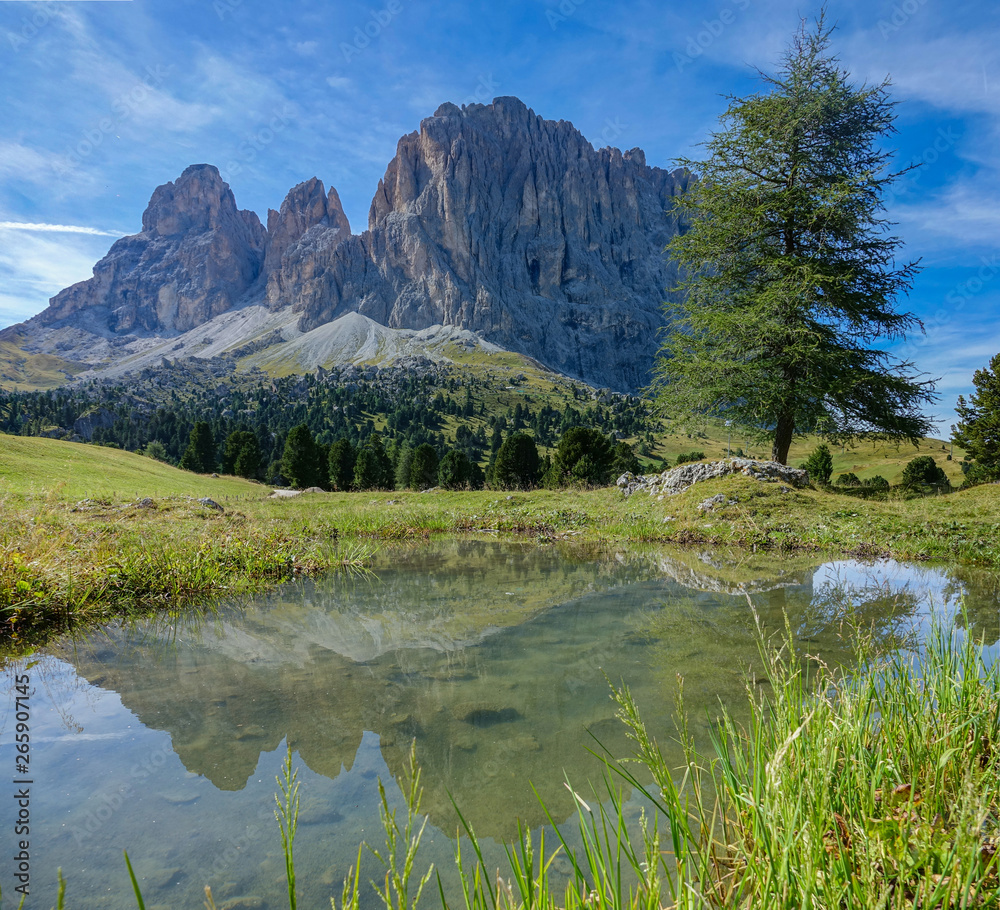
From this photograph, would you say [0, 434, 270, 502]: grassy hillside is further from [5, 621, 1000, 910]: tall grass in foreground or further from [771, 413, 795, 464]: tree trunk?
[771, 413, 795, 464]: tree trunk

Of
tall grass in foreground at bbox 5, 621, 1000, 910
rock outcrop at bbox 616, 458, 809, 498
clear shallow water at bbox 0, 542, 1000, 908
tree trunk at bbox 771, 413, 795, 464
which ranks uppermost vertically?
tree trunk at bbox 771, 413, 795, 464

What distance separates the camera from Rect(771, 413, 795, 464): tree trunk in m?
18.4

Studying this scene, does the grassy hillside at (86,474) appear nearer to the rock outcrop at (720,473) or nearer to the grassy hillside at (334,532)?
the grassy hillside at (334,532)

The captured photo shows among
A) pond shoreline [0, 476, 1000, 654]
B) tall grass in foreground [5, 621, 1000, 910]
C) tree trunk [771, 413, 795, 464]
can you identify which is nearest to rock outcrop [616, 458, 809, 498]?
pond shoreline [0, 476, 1000, 654]

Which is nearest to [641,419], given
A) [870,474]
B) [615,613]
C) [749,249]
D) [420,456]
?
[870,474]

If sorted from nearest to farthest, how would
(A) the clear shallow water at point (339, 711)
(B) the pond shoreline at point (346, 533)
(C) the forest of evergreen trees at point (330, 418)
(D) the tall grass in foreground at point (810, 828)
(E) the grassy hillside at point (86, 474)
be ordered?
1. (D) the tall grass in foreground at point (810, 828)
2. (A) the clear shallow water at point (339, 711)
3. (B) the pond shoreline at point (346, 533)
4. (E) the grassy hillside at point (86, 474)
5. (C) the forest of evergreen trees at point (330, 418)

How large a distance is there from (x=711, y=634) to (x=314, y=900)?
457 centimetres

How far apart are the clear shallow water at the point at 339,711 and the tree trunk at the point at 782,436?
11590mm

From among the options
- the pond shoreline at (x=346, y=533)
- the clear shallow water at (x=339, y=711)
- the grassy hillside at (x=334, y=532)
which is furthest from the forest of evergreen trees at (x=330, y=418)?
the clear shallow water at (x=339, y=711)

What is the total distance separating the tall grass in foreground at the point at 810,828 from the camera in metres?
1.42

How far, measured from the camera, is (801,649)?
200 inches

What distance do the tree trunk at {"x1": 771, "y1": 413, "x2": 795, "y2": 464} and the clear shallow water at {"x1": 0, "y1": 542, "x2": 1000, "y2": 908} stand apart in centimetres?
1159

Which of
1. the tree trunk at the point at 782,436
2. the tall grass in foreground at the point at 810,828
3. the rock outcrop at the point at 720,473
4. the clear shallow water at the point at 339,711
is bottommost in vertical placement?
the clear shallow water at the point at 339,711

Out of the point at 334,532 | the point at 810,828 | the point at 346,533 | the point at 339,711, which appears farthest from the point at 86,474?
the point at 810,828
